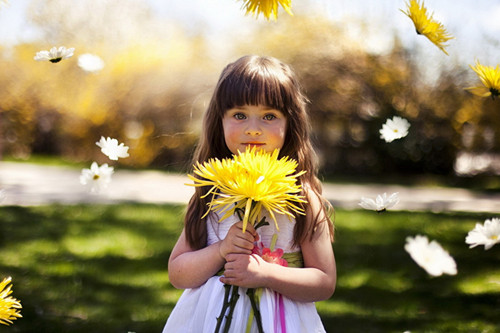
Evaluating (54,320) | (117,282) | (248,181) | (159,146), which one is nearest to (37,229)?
(117,282)

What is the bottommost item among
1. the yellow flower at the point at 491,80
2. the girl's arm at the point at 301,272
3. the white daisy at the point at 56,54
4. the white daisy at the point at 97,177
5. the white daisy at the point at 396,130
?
the girl's arm at the point at 301,272

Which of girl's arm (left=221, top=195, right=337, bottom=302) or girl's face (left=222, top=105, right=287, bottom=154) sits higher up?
girl's face (left=222, top=105, right=287, bottom=154)

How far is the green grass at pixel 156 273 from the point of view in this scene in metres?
3.25

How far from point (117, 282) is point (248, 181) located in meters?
2.61

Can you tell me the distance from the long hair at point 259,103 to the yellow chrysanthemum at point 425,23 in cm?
41

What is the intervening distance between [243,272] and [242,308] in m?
0.16

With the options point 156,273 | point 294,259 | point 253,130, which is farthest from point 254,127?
point 156,273

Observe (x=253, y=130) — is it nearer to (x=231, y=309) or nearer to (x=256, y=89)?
(x=256, y=89)

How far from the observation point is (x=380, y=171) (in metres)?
7.73

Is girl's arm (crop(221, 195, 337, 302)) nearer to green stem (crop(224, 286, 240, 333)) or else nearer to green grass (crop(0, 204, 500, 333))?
green stem (crop(224, 286, 240, 333))

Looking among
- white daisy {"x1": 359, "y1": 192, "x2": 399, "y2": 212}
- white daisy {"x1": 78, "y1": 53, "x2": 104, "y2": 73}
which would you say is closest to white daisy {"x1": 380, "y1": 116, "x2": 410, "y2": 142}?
white daisy {"x1": 359, "y1": 192, "x2": 399, "y2": 212}

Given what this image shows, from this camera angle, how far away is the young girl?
1.77m

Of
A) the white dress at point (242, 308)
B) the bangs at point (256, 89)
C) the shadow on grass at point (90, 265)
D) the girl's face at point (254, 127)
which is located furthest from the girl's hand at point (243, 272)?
the shadow on grass at point (90, 265)

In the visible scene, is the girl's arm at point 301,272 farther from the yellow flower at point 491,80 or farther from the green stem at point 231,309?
the yellow flower at point 491,80
